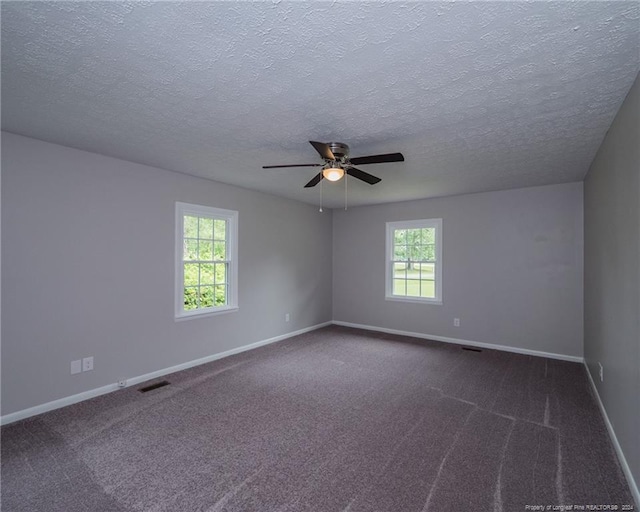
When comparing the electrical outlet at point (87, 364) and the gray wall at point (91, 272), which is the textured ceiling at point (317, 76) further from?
the electrical outlet at point (87, 364)

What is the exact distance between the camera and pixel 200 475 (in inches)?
81.9

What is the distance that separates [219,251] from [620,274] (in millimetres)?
4213

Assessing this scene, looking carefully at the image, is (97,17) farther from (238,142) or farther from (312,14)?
(238,142)

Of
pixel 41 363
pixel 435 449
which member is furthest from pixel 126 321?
pixel 435 449

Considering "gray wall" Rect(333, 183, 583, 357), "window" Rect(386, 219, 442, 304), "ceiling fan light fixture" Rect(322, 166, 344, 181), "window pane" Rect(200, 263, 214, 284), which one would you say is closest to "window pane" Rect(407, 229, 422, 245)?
"window" Rect(386, 219, 442, 304)

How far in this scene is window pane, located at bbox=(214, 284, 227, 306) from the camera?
452 centimetres

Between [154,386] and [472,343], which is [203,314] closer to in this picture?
[154,386]

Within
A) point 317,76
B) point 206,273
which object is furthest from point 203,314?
point 317,76

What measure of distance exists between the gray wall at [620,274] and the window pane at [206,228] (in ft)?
13.8

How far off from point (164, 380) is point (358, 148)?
10.8 ft

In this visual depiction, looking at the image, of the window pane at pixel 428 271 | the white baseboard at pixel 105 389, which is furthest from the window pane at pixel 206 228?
the window pane at pixel 428 271

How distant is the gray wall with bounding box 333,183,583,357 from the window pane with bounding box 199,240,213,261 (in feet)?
9.98

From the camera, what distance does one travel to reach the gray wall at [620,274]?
1.90 m

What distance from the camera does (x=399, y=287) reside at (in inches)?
233
